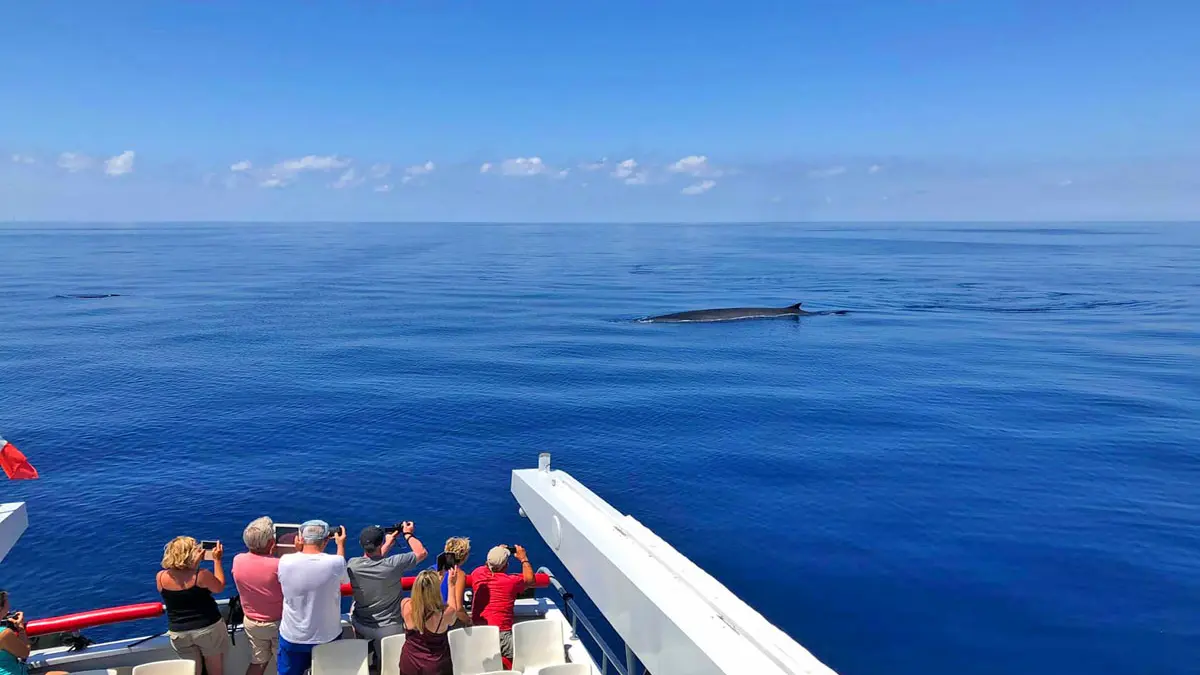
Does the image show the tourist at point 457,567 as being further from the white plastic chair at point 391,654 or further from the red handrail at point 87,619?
the red handrail at point 87,619

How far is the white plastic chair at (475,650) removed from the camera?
32.8 feet

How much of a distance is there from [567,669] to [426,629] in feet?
5.66

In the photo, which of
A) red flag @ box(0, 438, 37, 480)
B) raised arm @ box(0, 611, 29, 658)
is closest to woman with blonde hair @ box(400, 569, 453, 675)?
raised arm @ box(0, 611, 29, 658)

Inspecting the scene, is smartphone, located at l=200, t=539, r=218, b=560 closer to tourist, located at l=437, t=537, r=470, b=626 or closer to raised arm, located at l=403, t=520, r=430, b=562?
raised arm, located at l=403, t=520, r=430, b=562

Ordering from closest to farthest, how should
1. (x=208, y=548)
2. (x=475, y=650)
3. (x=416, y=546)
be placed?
1. (x=475, y=650)
2. (x=208, y=548)
3. (x=416, y=546)

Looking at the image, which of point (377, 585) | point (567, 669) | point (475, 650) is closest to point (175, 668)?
point (377, 585)

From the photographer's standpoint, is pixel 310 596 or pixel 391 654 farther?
pixel 391 654

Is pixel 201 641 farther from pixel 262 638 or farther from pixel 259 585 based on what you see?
pixel 259 585

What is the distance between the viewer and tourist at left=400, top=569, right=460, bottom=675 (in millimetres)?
9203

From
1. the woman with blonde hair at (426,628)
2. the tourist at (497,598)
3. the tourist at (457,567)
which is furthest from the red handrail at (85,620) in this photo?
the tourist at (497,598)

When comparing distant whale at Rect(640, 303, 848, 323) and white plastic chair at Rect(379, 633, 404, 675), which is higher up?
white plastic chair at Rect(379, 633, 404, 675)

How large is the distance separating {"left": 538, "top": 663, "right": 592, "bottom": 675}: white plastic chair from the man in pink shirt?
11.0 feet

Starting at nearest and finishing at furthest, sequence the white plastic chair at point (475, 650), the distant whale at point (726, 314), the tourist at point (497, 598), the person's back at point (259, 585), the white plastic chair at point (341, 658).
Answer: the white plastic chair at point (341, 658) → the person's back at point (259, 585) → the white plastic chair at point (475, 650) → the tourist at point (497, 598) → the distant whale at point (726, 314)

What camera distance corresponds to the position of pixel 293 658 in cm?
970
